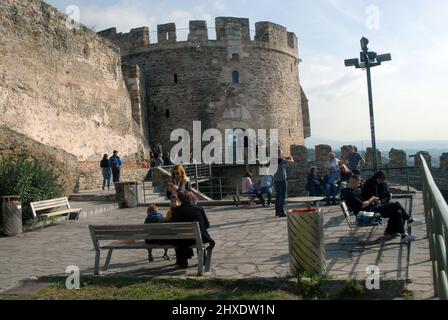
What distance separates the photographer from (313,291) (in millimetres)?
4660

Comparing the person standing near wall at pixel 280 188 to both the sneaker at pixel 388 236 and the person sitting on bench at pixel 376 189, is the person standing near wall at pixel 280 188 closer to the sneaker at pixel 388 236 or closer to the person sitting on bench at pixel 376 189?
the person sitting on bench at pixel 376 189

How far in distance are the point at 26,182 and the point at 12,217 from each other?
1.26 meters

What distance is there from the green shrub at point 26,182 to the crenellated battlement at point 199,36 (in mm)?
17195

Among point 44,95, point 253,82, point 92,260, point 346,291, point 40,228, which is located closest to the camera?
point 346,291

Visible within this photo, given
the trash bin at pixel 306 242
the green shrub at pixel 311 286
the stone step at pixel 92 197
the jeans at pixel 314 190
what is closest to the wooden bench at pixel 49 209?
the stone step at pixel 92 197

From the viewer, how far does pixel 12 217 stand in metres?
9.54

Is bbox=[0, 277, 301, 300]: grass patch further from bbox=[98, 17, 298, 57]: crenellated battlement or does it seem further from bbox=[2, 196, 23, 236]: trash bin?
bbox=[98, 17, 298, 57]: crenellated battlement

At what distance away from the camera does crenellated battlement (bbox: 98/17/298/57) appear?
89.4 ft

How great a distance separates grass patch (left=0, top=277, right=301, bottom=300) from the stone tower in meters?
21.9

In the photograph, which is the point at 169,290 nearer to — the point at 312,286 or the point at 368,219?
the point at 312,286

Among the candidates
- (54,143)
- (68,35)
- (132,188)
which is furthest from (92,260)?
(68,35)

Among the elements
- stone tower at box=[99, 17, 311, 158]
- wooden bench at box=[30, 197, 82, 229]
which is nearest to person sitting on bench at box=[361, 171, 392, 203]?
wooden bench at box=[30, 197, 82, 229]
